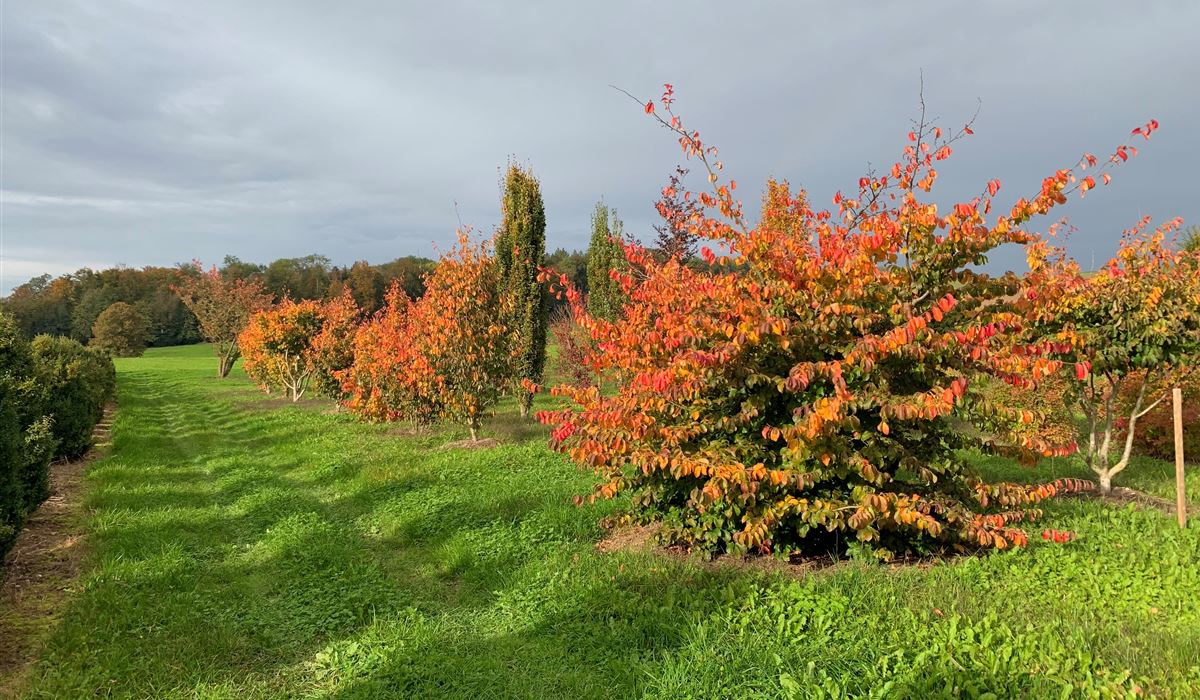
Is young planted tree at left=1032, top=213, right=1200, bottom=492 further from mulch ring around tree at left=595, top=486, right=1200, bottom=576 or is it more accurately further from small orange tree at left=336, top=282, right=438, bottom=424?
small orange tree at left=336, top=282, right=438, bottom=424

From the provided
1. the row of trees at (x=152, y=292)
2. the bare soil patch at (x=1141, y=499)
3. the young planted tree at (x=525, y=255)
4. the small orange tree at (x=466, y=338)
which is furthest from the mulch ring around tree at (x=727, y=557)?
the row of trees at (x=152, y=292)

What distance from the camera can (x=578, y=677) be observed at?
3.49 meters

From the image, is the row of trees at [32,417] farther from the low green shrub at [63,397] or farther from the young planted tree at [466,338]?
the young planted tree at [466,338]

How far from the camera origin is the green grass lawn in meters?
3.25

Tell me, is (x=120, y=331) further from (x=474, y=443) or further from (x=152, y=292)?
(x=474, y=443)

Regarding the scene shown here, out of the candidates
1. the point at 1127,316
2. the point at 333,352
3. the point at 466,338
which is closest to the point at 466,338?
the point at 466,338

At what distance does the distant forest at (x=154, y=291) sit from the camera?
5719 centimetres

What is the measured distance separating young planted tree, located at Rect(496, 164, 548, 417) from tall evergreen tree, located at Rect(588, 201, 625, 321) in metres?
4.28

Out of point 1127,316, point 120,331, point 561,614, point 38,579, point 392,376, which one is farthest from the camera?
point 120,331

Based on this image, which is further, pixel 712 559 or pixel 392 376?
pixel 392 376

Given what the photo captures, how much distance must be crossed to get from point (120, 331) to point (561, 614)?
54823 millimetres

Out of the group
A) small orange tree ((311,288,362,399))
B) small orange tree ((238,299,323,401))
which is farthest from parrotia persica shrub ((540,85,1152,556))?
small orange tree ((238,299,323,401))

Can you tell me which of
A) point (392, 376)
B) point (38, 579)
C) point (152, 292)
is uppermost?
point (152, 292)

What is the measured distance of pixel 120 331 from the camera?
4669 centimetres
